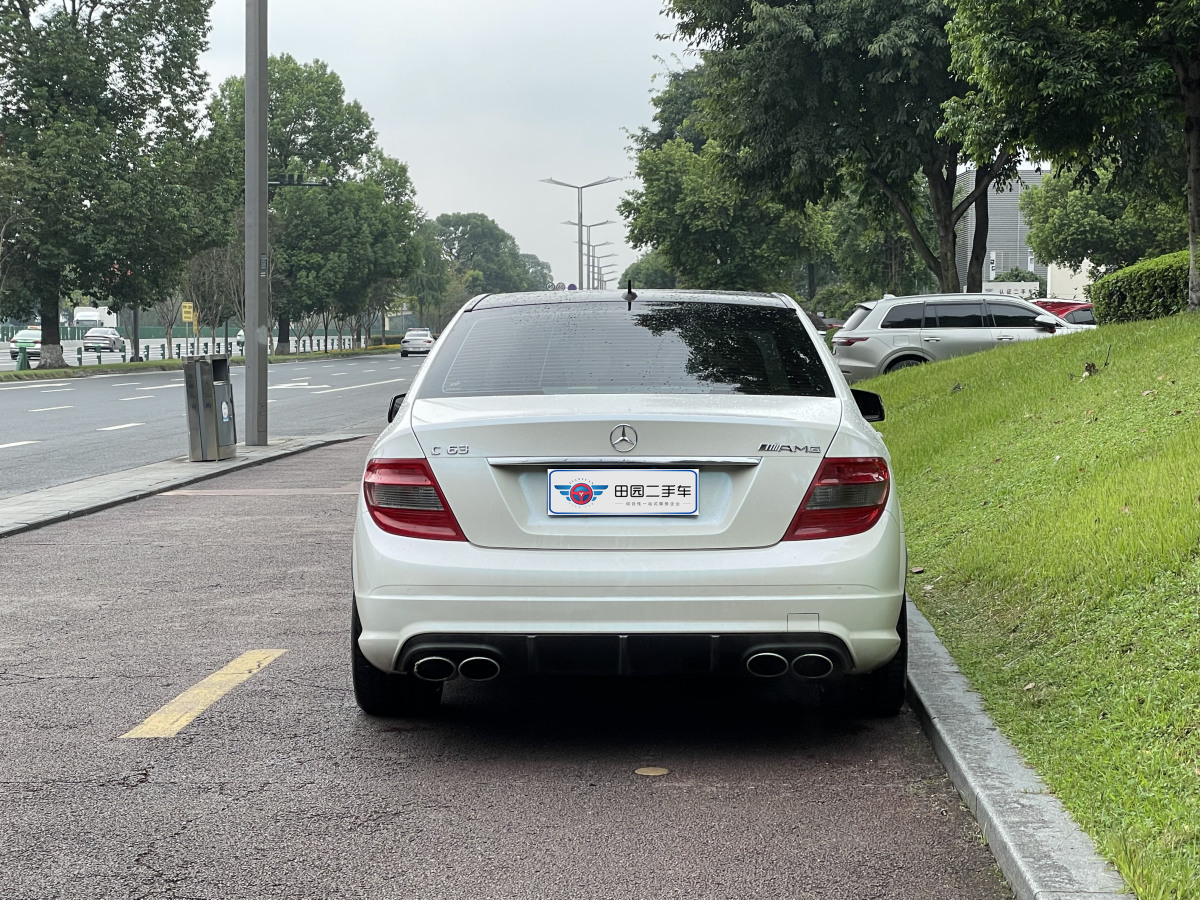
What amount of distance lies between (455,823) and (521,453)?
3.70ft

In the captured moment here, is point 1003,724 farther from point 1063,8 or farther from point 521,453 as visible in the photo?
point 1063,8

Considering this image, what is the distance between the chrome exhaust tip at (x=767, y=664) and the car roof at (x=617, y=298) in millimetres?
1668

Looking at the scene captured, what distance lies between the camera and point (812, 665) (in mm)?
4586

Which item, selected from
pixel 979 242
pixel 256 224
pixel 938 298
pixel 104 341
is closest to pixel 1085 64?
pixel 938 298

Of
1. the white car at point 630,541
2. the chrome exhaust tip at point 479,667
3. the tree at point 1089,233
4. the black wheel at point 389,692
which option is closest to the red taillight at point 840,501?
the white car at point 630,541

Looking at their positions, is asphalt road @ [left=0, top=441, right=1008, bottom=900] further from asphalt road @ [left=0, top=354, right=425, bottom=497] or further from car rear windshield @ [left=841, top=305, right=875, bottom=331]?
car rear windshield @ [left=841, top=305, right=875, bottom=331]

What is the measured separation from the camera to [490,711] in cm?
548

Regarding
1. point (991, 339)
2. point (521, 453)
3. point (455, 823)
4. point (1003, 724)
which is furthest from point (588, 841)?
point (991, 339)

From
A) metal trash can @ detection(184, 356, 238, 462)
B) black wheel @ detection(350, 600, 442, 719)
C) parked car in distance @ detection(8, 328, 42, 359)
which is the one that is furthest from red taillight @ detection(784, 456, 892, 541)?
parked car in distance @ detection(8, 328, 42, 359)

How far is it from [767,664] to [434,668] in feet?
3.47

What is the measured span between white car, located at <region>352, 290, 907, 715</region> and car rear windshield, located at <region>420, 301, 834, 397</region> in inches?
8.4

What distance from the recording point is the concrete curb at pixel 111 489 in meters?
11.1

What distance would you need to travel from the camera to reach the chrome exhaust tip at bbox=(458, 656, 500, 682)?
14.9 ft

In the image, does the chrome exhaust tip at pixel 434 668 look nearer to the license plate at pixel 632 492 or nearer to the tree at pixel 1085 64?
the license plate at pixel 632 492
